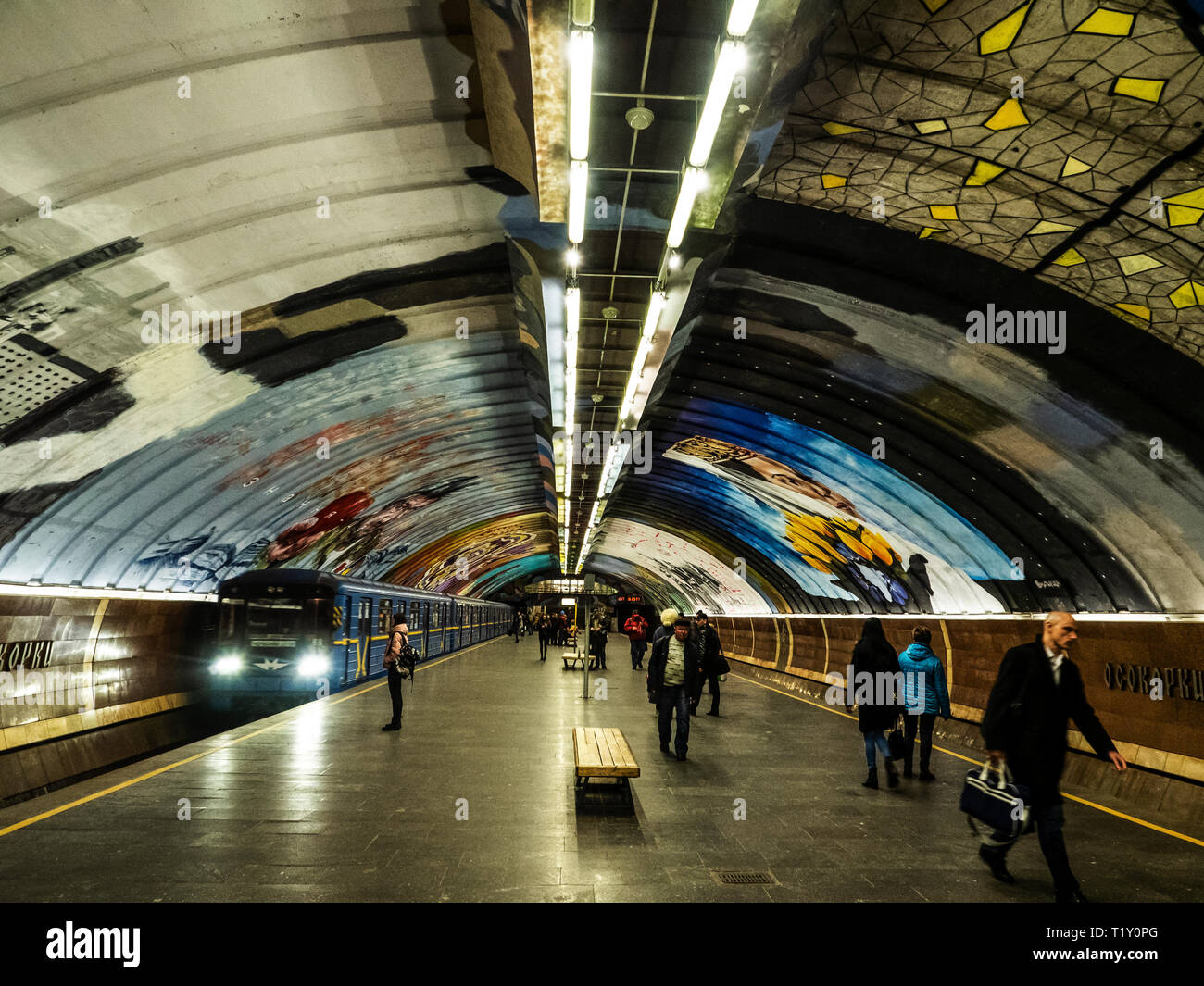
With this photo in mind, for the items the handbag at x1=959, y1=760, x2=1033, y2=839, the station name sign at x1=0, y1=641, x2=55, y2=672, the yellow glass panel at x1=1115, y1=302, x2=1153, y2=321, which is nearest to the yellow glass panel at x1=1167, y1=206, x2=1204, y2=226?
the yellow glass panel at x1=1115, y1=302, x2=1153, y2=321

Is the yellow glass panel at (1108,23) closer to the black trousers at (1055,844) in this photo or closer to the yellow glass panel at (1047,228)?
the yellow glass panel at (1047,228)

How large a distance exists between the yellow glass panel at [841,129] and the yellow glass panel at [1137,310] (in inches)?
130

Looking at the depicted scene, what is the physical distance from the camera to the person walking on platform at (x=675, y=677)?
9.02 meters

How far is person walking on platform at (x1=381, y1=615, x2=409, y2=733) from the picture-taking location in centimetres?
1077

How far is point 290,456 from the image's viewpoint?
1461 cm

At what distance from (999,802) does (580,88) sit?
5046 millimetres

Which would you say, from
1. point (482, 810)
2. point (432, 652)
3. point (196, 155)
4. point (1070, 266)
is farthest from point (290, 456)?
point (432, 652)

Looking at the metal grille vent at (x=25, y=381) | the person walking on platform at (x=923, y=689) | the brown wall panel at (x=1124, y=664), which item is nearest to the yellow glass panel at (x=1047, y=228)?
the person walking on platform at (x=923, y=689)

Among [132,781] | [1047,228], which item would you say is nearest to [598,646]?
[132,781]

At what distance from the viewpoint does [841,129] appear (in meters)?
6.51

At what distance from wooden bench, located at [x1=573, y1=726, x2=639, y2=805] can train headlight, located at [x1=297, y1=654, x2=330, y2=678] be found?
9.88 m

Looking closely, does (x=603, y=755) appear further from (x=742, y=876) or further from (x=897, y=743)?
(x=897, y=743)

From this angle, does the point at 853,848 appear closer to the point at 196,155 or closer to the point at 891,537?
the point at 196,155
